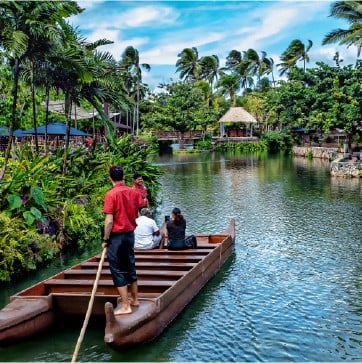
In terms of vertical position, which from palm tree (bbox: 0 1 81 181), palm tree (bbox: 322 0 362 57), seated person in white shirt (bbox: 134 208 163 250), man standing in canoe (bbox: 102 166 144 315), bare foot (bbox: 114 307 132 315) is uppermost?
palm tree (bbox: 322 0 362 57)

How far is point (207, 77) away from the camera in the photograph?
8012cm

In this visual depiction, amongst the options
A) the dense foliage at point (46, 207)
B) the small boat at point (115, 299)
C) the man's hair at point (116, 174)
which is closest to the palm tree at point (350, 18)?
the dense foliage at point (46, 207)

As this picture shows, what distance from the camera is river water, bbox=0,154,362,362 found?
7523mm

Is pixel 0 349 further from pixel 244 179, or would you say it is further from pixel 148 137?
pixel 148 137

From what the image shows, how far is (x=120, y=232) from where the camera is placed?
722 cm

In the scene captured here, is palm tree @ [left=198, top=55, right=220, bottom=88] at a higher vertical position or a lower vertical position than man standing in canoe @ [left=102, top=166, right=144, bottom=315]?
higher

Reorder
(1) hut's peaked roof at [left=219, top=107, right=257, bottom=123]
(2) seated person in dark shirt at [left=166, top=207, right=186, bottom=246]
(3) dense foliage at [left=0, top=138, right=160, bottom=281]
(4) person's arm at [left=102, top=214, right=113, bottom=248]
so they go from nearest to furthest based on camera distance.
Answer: (4) person's arm at [left=102, top=214, right=113, bottom=248] < (2) seated person in dark shirt at [left=166, top=207, right=186, bottom=246] < (3) dense foliage at [left=0, top=138, right=160, bottom=281] < (1) hut's peaked roof at [left=219, top=107, right=257, bottom=123]

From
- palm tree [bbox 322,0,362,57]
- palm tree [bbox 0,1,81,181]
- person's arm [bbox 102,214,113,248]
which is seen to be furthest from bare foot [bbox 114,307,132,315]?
palm tree [bbox 322,0,362,57]

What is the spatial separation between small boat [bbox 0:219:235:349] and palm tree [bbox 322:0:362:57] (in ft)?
98.6

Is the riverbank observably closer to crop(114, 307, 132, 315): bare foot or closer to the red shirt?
the red shirt

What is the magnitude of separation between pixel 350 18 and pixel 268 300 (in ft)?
105

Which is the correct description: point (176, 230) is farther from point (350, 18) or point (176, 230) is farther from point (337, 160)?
point (350, 18)

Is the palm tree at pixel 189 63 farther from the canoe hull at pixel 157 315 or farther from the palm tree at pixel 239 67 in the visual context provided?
the canoe hull at pixel 157 315

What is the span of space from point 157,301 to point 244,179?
81.5ft
